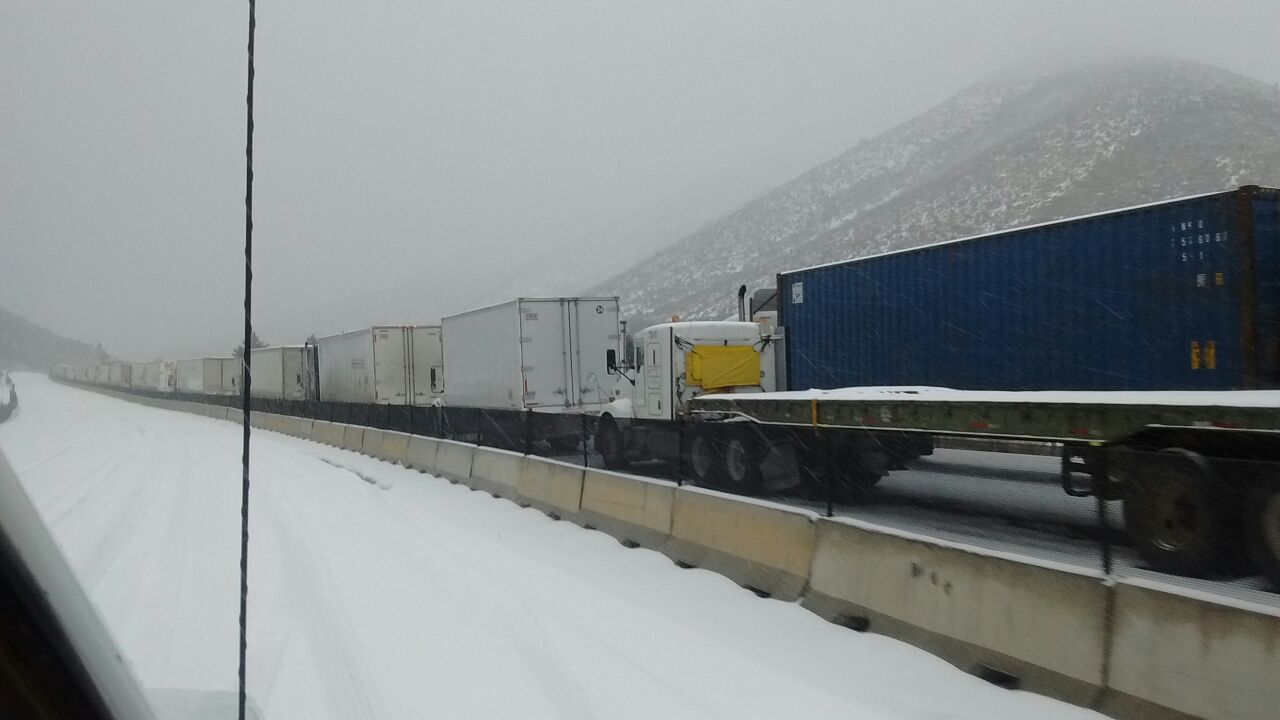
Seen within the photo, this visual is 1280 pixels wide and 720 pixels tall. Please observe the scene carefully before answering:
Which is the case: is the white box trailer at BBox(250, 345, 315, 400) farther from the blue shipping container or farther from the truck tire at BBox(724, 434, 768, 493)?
the truck tire at BBox(724, 434, 768, 493)

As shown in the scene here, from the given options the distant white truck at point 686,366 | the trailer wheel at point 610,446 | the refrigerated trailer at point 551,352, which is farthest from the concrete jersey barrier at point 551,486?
the refrigerated trailer at point 551,352

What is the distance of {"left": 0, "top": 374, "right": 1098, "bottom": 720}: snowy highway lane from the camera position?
5621mm

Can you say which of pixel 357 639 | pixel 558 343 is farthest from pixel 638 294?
pixel 357 639

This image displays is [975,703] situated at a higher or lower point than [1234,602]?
lower

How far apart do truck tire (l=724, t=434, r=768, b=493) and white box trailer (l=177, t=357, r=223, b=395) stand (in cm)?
5064

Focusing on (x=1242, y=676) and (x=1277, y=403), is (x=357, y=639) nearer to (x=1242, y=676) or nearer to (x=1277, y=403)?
(x=1242, y=676)

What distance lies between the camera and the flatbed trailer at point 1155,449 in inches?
241

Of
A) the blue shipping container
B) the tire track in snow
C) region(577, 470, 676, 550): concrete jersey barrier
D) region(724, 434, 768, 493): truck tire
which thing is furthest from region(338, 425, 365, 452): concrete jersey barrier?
region(724, 434, 768, 493): truck tire

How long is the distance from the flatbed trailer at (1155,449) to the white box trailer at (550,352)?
11.1 meters

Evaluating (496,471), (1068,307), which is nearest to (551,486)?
(496,471)

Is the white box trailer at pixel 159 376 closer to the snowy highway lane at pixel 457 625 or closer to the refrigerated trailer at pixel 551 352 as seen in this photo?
the refrigerated trailer at pixel 551 352

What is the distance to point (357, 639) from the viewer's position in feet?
22.6

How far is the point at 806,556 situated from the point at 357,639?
3.70 m

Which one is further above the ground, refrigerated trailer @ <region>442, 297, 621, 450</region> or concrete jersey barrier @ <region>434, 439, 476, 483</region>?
refrigerated trailer @ <region>442, 297, 621, 450</region>
